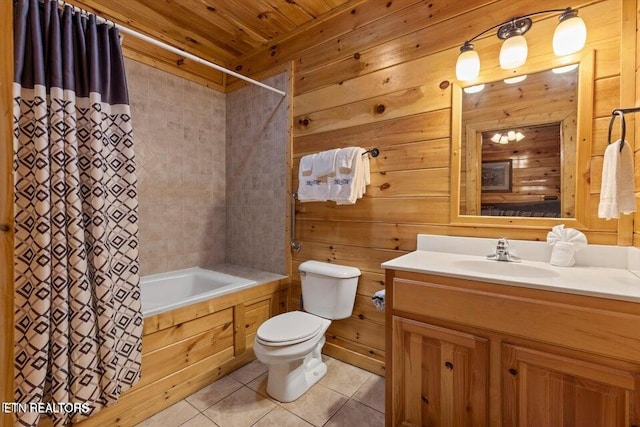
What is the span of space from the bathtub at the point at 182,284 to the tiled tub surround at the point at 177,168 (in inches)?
4.1

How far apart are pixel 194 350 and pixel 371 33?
7.69 ft

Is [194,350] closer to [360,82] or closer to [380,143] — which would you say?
[380,143]

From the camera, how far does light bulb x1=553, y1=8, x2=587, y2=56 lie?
1.24 metres

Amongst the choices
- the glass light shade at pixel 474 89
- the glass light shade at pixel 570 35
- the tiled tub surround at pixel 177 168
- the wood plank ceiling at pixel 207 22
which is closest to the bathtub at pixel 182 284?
the tiled tub surround at pixel 177 168

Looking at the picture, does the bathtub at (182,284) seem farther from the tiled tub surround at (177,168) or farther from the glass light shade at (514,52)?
the glass light shade at (514,52)

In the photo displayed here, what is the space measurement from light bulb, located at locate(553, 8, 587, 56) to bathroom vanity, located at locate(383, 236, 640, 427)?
0.90 metres

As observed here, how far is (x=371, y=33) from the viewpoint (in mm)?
1937

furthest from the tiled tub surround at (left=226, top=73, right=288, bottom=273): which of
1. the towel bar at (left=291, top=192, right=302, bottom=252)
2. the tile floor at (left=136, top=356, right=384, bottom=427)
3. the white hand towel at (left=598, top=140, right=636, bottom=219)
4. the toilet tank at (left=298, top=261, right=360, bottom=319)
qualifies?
the white hand towel at (left=598, top=140, right=636, bottom=219)

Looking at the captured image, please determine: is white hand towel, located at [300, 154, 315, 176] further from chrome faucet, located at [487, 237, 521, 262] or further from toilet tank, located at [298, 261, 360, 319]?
chrome faucet, located at [487, 237, 521, 262]

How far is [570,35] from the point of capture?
4.12ft

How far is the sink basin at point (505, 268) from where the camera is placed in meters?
1.28

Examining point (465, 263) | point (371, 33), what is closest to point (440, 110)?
point (371, 33)

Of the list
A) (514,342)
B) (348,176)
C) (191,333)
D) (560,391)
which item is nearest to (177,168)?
(191,333)

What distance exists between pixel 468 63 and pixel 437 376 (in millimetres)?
1530
